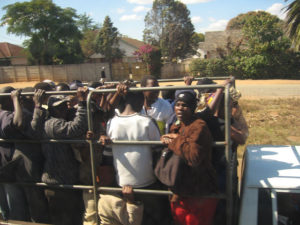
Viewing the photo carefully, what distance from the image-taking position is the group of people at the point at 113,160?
6.99ft

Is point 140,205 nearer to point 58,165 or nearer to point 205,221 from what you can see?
point 205,221

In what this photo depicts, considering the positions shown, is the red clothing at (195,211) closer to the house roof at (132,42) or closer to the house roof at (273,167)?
the house roof at (273,167)

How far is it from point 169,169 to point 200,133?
38 centimetres

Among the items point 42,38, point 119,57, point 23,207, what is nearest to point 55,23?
point 42,38

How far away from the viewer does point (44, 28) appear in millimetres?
28891

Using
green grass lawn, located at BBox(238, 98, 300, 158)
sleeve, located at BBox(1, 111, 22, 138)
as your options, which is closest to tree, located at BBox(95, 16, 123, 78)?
green grass lawn, located at BBox(238, 98, 300, 158)

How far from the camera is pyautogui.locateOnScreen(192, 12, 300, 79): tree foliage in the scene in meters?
21.3

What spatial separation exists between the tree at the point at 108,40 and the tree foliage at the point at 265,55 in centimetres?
1398

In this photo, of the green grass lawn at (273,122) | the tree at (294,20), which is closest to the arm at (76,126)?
the green grass lawn at (273,122)

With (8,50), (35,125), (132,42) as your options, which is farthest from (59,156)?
(132,42)

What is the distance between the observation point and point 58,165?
101 inches

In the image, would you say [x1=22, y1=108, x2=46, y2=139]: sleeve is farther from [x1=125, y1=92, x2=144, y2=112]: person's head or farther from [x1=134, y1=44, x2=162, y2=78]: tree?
[x1=134, y1=44, x2=162, y2=78]: tree

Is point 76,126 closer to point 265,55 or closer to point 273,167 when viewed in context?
point 273,167

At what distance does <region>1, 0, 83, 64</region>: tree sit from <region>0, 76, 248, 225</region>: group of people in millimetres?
28868
